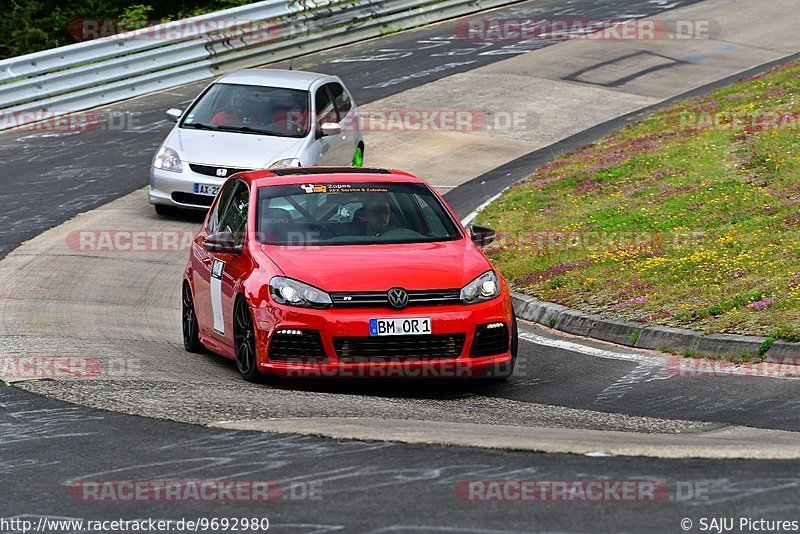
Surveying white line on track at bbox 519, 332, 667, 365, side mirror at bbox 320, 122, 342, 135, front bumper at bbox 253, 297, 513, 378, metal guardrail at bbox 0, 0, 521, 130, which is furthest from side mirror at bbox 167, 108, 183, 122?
front bumper at bbox 253, 297, 513, 378

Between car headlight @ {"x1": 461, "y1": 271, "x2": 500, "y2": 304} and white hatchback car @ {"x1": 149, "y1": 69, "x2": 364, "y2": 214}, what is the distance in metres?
7.90

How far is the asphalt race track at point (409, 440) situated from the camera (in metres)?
5.78

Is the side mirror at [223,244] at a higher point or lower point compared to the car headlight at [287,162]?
higher

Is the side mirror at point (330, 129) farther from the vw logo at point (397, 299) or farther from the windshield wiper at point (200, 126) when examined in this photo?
the vw logo at point (397, 299)

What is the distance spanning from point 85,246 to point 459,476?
10612mm

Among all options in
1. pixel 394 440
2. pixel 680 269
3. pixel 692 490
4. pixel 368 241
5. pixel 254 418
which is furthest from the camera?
pixel 680 269

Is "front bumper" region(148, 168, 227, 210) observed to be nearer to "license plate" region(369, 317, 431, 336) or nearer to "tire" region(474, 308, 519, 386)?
"tire" region(474, 308, 519, 386)

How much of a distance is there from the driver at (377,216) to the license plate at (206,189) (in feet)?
22.6

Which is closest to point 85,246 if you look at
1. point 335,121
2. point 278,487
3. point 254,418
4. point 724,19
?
point 335,121

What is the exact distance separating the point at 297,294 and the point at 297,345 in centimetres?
34

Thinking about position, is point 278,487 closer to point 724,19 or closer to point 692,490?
point 692,490

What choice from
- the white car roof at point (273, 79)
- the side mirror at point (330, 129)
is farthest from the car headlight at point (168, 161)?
the side mirror at point (330, 129)

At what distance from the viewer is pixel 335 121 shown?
19094mm

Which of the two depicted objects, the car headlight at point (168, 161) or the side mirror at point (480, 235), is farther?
the car headlight at point (168, 161)
